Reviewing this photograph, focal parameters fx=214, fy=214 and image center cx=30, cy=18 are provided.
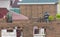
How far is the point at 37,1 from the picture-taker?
1641cm

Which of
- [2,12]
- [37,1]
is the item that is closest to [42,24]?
[2,12]

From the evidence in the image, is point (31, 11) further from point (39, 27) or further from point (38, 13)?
point (39, 27)

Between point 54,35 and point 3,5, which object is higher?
point 3,5

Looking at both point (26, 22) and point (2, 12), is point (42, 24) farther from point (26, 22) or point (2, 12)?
point (2, 12)

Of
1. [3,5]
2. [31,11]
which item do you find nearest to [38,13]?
[31,11]

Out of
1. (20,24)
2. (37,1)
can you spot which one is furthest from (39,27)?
(37,1)

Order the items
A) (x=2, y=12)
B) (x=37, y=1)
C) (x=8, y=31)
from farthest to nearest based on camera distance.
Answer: (x=37, y=1) < (x=2, y=12) < (x=8, y=31)

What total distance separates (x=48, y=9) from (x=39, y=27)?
371 inches

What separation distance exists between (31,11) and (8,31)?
31.7 feet

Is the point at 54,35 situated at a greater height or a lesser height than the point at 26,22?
lesser

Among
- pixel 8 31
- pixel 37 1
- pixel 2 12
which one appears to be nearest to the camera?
pixel 8 31

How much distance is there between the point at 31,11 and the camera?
56.3ft

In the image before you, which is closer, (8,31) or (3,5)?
(8,31)

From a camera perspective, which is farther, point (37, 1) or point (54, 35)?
point (37, 1)
